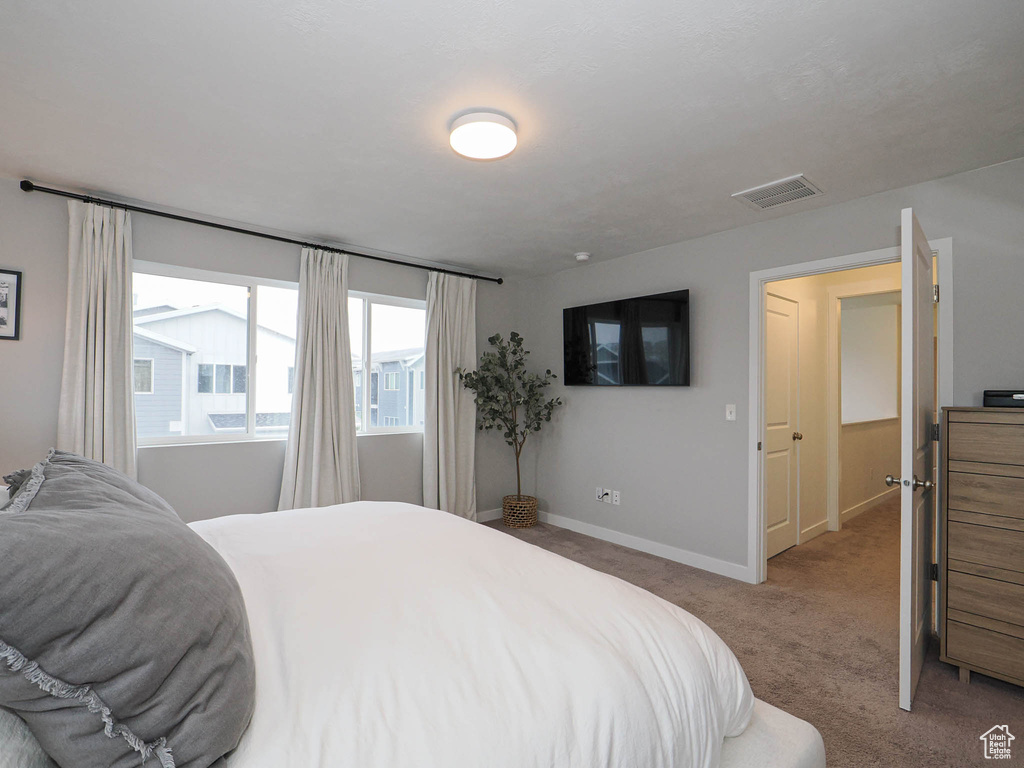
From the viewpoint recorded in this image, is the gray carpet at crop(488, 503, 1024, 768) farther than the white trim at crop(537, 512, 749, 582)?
No

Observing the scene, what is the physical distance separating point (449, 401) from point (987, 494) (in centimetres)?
358

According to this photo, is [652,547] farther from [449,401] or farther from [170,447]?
[170,447]

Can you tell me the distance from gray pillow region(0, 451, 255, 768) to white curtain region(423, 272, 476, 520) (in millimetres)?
3607

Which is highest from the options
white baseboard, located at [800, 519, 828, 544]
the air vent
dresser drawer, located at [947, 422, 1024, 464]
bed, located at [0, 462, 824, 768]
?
the air vent

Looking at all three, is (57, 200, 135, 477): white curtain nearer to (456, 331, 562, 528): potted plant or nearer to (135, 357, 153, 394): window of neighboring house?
(135, 357, 153, 394): window of neighboring house

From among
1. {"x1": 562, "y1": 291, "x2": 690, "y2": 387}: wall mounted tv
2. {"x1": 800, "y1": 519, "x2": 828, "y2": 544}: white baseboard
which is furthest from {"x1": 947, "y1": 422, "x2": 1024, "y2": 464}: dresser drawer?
{"x1": 800, "y1": 519, "x2": 828, "y2": 544}: white baseboard

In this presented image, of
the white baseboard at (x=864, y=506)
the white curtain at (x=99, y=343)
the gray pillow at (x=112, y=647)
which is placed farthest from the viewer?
the white baseboard at (x=864, y=506)

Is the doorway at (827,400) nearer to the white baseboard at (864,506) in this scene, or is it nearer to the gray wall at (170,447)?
the white baseboard at (864,506)

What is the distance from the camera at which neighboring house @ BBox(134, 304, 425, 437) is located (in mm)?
3402

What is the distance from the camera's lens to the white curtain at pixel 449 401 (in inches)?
179

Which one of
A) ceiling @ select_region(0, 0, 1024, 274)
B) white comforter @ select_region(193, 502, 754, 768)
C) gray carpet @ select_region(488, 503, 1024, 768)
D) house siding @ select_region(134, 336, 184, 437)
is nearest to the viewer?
white comforter @ select_region(193, 502, 754, 768)

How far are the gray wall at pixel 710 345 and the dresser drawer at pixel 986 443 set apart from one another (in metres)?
0.48

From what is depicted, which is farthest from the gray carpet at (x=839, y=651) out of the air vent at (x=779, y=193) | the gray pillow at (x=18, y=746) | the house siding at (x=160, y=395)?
the house siding at (x=160, y=395)

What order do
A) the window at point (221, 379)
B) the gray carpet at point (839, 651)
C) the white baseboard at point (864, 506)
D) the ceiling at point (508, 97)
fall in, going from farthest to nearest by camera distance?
the white baseboard at point (864, 506)
the window at point (221, 379)
the gray carpet at point (839, 651)
the ceiling at point (508, 97)
